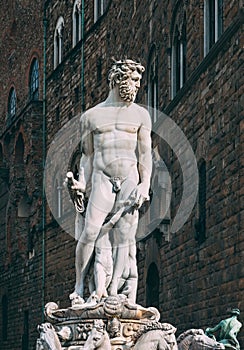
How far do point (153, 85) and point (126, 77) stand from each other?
15626mm

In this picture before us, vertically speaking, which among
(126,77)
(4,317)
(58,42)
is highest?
(58,42)

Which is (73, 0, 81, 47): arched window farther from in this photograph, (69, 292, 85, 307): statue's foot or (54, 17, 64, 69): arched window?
(69, 292, 85, 307): statue's foot

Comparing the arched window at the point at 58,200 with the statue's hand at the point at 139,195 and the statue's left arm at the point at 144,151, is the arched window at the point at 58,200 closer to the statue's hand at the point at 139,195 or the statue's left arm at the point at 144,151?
the statue's left arm at the point at 144,151

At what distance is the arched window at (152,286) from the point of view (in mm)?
27109

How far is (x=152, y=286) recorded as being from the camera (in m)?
27.7

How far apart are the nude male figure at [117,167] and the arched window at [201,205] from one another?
27.9 feet

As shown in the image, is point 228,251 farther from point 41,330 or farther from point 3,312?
point 3,312

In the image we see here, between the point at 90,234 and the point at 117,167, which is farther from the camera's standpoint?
the point at 117,167

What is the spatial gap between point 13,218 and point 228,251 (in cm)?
3047

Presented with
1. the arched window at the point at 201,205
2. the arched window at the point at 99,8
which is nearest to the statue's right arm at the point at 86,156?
the arched window at the point at 201,205

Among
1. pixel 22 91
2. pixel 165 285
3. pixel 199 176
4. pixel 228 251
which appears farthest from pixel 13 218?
pixel 228 251

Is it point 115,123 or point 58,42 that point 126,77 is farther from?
point 58,42

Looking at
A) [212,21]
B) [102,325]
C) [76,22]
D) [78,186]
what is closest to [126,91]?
[78,186]

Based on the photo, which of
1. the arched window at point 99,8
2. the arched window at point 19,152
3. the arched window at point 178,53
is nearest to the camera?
the arched window at point 178,53
